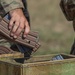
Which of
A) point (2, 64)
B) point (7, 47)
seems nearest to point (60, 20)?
point (7, 47)

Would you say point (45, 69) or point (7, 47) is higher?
point (45, 69)

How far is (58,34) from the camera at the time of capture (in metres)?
14.5

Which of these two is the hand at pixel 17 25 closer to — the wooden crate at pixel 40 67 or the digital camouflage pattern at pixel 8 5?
the digital camouflage pattern at pixel 8 5

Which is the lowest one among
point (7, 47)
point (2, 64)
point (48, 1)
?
point (48, 1)

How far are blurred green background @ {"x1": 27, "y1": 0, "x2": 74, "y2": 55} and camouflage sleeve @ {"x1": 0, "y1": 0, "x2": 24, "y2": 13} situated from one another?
13.9ft

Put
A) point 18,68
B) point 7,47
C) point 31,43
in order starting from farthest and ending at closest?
point 7,47 → point 31,43 → point 18,68

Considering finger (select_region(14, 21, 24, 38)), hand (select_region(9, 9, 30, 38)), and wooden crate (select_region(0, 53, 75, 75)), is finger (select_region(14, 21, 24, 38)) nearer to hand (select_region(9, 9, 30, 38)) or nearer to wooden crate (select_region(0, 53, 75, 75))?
hand (select_region(9, 9, 30, 38))

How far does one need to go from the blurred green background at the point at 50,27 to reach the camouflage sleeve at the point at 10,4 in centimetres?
425

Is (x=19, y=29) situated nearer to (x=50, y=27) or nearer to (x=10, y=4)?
(x=10, y=4)

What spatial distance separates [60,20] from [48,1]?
13.3 ft

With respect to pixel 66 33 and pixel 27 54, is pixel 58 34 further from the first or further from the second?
pixel 27 54

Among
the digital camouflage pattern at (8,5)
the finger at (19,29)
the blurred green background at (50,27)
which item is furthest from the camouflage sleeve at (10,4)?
the blurred green background at (50,27)

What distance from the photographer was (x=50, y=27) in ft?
54.7

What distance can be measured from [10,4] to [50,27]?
1157 centimetres
